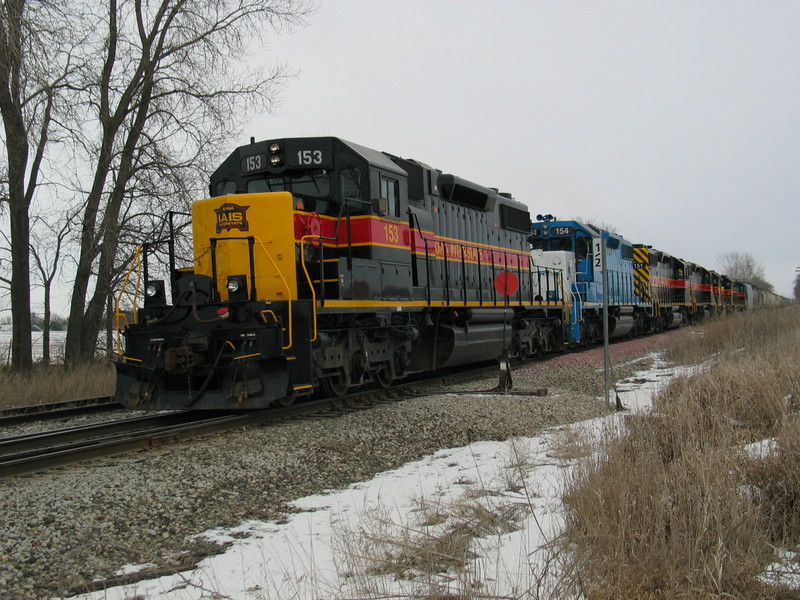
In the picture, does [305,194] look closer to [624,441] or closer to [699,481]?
[624,441]

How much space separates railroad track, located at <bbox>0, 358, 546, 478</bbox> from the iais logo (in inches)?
90.5

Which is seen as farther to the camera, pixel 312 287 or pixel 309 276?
pixel 309 276

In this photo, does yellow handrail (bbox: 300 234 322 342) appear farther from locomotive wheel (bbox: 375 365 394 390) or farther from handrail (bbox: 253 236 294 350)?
locomotive wheel (bbox: 375 365 394 390)

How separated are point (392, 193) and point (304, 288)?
7.39 ft

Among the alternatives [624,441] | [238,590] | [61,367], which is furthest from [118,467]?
[61,367]

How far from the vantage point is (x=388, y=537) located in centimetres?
370

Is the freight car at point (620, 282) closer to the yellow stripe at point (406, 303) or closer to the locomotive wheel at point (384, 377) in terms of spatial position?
the yellow stripe at point (406, 303)

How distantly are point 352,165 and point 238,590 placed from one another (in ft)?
21.6

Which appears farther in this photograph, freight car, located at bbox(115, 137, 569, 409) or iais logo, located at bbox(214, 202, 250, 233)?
iais logo, located at bbox(214, 202, 250, 233)

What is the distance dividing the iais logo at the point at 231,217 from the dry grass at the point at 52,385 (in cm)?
486

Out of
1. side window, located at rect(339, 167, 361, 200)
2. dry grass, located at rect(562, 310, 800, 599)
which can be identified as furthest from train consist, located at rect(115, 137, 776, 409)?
dry grass, located at rect(562, 310, 800, 599)

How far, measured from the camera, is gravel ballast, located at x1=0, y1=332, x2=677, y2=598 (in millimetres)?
3740

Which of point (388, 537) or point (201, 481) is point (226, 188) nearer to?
point (201, 481)

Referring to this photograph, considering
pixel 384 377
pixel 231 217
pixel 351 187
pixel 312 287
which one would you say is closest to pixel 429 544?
pixel 312 287
